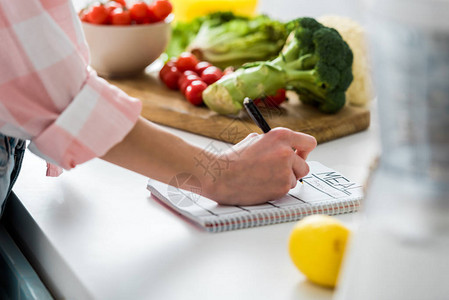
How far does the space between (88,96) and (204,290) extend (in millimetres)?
298

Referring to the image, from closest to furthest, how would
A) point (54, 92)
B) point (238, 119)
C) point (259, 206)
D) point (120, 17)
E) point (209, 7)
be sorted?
point (54, 92) < point (259, 206) < point (238, 119) < point (120, 17) < point (209, 7)

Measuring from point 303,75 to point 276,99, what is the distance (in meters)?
0.08

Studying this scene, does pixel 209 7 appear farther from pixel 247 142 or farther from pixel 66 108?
pixel 66 108

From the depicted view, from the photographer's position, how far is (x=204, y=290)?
79 centimetres

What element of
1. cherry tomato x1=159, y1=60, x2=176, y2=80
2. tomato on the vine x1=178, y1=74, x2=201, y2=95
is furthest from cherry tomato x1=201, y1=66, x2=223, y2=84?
cherry tomato x1=159, y1=60, x2=176, y2=80

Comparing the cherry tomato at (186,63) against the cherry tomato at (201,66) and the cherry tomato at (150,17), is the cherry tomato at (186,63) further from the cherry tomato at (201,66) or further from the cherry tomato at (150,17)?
the cherry tomato at (150,17)

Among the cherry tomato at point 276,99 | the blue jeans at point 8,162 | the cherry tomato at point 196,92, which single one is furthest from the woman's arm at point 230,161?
the cherry tomato at point 196,92

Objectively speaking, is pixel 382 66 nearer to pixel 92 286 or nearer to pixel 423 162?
pixel 423 162

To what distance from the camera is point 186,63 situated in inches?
64.7

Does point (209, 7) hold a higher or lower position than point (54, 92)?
lower

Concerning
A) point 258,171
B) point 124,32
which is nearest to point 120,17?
point 124,32

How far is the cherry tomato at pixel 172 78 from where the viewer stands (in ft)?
5.31

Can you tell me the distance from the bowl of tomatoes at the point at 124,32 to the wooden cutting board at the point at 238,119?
0.46 feet

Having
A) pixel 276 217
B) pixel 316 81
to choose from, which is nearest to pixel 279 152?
pixel 276 217
